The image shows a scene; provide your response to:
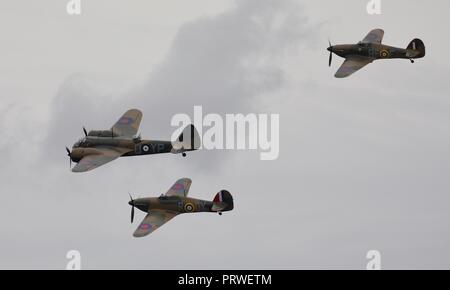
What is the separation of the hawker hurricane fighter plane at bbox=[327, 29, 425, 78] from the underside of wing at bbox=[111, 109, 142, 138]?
58.4ft

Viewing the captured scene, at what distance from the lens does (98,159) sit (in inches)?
3792

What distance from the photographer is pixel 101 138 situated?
98.5m

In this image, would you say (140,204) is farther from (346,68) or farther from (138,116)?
(346,68)

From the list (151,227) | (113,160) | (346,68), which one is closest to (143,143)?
(113,160)

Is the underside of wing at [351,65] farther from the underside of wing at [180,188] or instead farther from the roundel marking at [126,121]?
the roundel marking at [126,121]

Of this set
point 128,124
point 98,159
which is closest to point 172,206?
point 98,159

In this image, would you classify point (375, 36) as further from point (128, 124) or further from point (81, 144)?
point (81, 144)

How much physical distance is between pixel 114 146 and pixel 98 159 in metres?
2.35

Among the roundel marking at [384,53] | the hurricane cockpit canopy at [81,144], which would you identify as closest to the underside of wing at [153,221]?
the hurricane cockpit canopy at [81,144]

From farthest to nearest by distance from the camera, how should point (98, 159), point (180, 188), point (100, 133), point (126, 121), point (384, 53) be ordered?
point (384, 53) → point (126, 121) → point (100, 133) → point (180, 188) → point (98, 159)

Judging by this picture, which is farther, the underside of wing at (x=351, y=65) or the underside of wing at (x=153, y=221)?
the underside of wing at (x=351, y=65)

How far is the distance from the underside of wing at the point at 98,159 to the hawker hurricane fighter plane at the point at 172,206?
14.5ft

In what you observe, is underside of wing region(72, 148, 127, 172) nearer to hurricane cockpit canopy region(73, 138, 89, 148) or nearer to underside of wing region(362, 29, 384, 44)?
hurricane cockpit canopy region(73, 138, 89, 148)

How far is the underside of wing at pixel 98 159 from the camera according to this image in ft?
312
